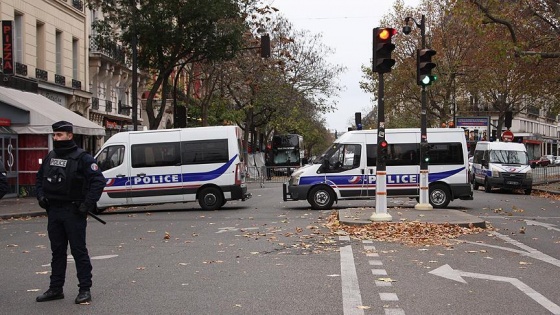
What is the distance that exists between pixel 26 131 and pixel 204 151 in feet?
28.2

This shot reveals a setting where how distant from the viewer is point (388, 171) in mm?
19859

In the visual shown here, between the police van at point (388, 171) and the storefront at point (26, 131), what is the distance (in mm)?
10662

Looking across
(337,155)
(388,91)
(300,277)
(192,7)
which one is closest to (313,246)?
(300,277)

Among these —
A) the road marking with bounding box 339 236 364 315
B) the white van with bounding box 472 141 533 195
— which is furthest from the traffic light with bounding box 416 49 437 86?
the white van with bounding box 472 141 533 195

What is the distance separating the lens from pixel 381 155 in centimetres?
1430

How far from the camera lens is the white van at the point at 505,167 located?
2873 centimetres

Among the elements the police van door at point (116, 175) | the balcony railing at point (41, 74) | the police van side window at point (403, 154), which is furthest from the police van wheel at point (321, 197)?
the balcony railing at point (41, 74)

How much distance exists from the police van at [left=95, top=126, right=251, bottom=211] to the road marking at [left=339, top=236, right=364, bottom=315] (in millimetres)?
9867

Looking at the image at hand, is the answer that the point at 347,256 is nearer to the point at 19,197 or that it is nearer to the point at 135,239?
the point at 135,239

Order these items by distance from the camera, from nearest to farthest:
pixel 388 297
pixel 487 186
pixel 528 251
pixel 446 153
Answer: pixel 388 297 < pixel 528 251 < pixel 446 153 < pixel 487 186

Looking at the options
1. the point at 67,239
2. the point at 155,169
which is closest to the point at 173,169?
the point at 155,169

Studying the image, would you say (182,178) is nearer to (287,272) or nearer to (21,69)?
(21,69)

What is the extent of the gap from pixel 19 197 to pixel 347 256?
19043 millimetres

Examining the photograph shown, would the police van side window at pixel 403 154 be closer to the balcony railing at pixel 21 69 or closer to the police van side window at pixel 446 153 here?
the police van side window at pixel 446 153
